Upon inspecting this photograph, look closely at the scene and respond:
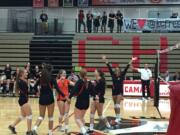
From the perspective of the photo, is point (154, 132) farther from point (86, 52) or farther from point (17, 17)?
point (17, 17)

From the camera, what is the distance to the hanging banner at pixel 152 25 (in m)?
29.4

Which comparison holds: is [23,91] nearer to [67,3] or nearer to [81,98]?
[81,98]

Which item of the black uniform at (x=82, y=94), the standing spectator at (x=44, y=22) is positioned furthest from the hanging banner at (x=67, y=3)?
the black uniform at (x=82, y=94)

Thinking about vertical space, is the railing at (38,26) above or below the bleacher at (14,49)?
above

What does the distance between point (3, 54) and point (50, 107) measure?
21.4 meters

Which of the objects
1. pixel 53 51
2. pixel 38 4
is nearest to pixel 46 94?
pixel 53 51

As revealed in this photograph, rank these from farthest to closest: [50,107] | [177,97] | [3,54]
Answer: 1. [3,54]
2. [50,107]
3. [177,97]

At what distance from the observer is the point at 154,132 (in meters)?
11.8

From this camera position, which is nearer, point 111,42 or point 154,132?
point 154,132

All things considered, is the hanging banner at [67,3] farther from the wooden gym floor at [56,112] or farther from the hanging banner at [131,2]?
the wooden gym floor at [56,112]

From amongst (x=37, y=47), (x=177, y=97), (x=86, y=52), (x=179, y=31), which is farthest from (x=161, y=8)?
(x=177, y=97)

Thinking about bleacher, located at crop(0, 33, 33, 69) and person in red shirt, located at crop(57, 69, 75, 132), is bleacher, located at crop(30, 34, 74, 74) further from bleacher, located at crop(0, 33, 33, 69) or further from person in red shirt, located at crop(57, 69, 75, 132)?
person in red shirt, located at crop(57, 69, 75, 132)

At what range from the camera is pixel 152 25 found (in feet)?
98.3

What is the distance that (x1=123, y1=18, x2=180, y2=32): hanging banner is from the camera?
2941cm
